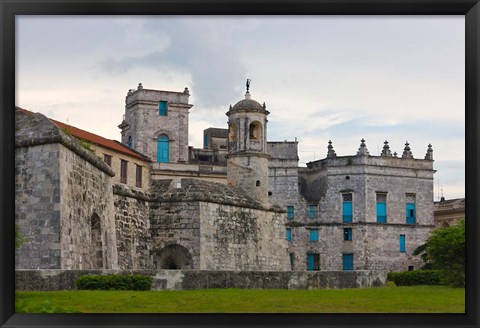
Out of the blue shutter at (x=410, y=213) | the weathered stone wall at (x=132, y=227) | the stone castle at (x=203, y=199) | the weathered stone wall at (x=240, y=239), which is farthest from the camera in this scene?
the blue shutter at (x=410, y=213)

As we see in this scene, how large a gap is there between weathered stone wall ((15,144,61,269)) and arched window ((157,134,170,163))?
35728 millimetres

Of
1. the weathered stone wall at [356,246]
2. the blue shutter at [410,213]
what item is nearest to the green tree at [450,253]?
the weathered stone wall at [356,246]

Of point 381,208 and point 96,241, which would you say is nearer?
point 96,241

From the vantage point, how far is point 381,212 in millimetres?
58562

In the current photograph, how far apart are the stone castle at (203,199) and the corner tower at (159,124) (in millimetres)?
71

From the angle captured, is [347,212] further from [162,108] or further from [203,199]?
[203,199]

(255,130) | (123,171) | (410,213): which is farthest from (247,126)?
(410,213)

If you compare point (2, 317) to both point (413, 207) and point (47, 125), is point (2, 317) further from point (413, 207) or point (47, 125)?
point (413, 207)

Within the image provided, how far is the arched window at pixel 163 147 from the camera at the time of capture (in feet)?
186

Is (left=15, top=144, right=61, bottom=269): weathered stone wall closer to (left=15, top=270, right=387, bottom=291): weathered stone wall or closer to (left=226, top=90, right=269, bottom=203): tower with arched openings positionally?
(left=15, top=270, right=387, bottom=291): weathered stone wall

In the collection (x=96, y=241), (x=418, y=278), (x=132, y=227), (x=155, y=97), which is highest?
(x=155, y=97)

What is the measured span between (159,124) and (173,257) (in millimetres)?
22962

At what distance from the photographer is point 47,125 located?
21.2m

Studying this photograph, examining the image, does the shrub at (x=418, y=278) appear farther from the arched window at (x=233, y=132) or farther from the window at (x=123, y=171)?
the arched window at (x=233, y=132)
